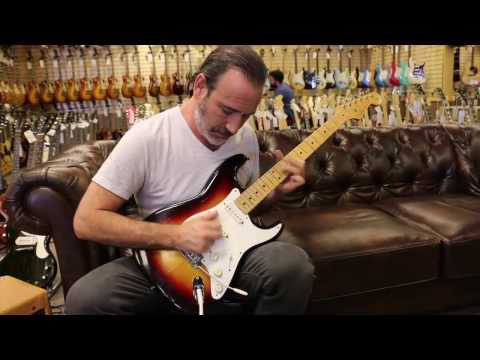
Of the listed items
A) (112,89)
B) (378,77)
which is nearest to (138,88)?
(112,89)

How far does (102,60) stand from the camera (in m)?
5.91

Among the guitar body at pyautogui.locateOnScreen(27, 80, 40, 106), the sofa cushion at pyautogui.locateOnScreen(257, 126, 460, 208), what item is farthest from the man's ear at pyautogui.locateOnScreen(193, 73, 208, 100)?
the guitar body at pyautogui.locateOnScreen(27, 80, 40, 106)

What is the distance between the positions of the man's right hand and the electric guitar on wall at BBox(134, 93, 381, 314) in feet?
0.15

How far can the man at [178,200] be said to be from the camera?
1.15 m

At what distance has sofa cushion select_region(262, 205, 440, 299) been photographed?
1.50m

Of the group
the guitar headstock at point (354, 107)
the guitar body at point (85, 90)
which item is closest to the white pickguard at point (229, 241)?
the guitar headstock at point (354, 107)

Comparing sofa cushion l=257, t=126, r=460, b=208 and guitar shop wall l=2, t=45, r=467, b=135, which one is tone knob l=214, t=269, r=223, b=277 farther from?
guitar shop wall l=2, t=45, r=467, b=135

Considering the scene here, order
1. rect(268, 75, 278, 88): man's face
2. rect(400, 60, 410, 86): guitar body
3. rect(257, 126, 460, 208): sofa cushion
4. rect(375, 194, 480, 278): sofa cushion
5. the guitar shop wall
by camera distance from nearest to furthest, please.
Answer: rect(375, 194, 480, 278): sofa cushion < rect(257, 126, 460, 208): sofa cushion < rect(268, 75, 278, 88): man's face < rect(400, 60, 410, 86): guitar body < the guitar shop wall

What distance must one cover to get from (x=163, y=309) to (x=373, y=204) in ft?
4.44

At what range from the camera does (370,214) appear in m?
1.90

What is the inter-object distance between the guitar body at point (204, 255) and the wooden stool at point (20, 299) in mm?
468

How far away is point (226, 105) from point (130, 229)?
47 centimetres

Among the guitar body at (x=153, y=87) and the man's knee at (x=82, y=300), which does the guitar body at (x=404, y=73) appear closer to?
the guitar body at (x=153, y=87)
